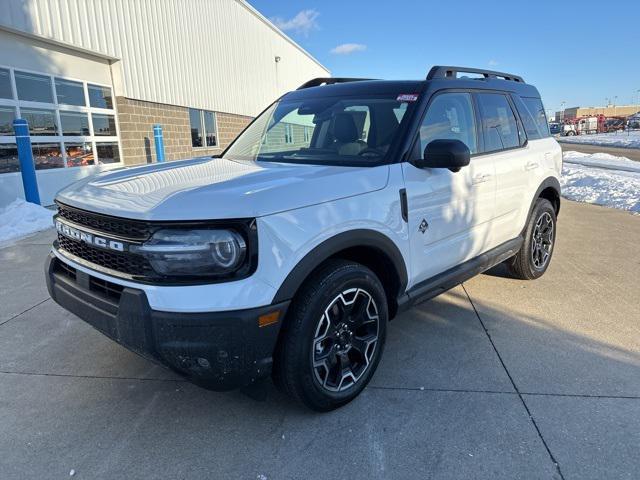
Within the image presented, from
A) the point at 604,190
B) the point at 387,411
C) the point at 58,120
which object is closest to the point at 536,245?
the point at 387,411

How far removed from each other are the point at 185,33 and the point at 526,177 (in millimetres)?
13313

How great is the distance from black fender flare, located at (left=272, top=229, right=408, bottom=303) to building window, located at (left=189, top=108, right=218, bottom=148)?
1382 cm

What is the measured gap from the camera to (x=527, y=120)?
4535mm

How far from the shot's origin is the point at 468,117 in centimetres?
363

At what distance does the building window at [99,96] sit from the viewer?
10.6m

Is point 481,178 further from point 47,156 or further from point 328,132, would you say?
point 47,156

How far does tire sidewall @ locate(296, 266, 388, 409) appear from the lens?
2.32 m

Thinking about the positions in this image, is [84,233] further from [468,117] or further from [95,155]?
[95,155]

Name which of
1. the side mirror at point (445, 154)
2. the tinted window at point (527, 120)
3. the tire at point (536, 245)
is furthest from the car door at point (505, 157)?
the side mirror at point (445, 154)

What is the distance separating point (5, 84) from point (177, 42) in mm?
6673

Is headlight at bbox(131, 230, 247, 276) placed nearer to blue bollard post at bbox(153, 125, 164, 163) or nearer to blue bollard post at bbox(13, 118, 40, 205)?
blue bollard post at bbox(13, 118, 40, 205)

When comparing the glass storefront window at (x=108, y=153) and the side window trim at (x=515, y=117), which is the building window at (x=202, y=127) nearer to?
the glass storefront window at (x=108, y=153)

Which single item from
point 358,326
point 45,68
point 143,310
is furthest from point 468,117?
point 45,68

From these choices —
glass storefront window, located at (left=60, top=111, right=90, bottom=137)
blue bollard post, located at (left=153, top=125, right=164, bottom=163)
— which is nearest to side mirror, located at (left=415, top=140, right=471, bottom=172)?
glass storefront window, located at (left=60, top=111, right=90, bottom=137)
